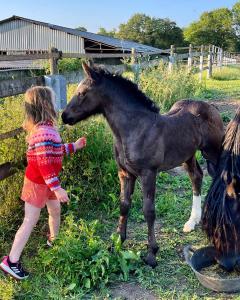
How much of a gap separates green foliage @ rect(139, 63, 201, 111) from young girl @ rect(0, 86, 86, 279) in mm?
4749

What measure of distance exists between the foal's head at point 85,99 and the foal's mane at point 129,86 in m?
0.07

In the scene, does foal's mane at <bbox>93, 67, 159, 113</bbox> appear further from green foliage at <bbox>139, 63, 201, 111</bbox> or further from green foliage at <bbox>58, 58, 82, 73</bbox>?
green foliage at <bbox>139, 63, 201, 111</bbox>

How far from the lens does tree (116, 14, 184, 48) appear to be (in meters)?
69.8

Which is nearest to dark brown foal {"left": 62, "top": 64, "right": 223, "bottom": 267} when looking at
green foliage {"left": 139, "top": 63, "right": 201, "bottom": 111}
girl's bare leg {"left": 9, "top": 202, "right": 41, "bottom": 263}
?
girl's bare leg {"left": 9, "top": 202, "right": 41, "bottom": 263}

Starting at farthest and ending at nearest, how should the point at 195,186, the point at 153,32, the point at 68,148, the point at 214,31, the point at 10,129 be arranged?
the point at 214,31 → the point at 153,32 → the point at 195,186 → the point at 10,129 → the point at 68,148

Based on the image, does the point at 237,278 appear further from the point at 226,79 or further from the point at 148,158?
the point at 226,79

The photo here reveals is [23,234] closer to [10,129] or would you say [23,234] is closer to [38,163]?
[38,163]

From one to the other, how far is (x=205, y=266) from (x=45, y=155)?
164 centimetres

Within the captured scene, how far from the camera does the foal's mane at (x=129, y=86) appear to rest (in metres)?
3.53

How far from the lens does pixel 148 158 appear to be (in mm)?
3484

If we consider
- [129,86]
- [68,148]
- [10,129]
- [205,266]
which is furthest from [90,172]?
[205,266]

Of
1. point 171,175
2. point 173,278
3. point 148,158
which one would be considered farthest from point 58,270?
point 171,175

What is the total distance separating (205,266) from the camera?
336cm

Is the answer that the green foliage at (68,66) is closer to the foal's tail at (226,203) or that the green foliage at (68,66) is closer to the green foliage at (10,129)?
the green foliage at (10,129)
